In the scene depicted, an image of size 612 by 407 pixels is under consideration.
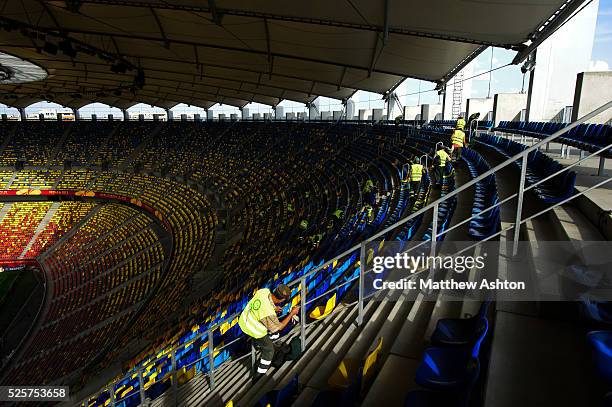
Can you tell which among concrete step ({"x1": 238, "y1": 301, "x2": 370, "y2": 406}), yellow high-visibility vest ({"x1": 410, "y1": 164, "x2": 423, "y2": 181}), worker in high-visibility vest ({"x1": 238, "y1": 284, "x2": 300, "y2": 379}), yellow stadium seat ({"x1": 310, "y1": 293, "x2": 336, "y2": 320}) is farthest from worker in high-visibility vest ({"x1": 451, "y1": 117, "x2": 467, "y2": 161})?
worker in high-visibility vest ({"x1": 238, "y1": 284, "x2": 300, "y2": 379})

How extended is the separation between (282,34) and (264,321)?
11950 millimetres

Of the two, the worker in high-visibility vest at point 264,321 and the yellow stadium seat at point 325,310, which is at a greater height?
the worker in high-visibility vest at point 264,321

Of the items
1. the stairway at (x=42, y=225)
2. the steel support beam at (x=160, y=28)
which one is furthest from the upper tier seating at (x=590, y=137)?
the stairway at (x=42, y=225)

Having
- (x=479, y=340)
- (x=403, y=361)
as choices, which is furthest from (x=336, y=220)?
(x=479, y=340)

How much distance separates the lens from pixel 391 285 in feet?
14.9

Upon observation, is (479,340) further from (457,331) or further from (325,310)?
(325,310)

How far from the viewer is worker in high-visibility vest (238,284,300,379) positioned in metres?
4.17

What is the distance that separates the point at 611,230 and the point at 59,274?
28.4 metres

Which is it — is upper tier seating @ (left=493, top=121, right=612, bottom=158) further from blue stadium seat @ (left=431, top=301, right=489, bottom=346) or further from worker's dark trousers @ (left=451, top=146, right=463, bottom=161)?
blue stadium seat @ (left=431, top=301, right=489, bottom=346)

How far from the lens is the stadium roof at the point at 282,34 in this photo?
9.59 m

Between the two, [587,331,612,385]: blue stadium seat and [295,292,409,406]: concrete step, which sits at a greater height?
[587,331,612,385]: blue stadium seat

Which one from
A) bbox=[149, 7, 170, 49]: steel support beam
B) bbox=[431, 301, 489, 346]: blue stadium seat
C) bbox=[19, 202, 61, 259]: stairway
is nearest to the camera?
bbox=[431, 301, 489, 346]: blue stadium seat

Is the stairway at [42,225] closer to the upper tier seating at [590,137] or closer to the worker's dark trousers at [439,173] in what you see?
the worker's dark trousers at [439,173]

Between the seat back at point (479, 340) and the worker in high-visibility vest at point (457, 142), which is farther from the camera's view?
the worker in high-visibility vest at point (457, 142)
